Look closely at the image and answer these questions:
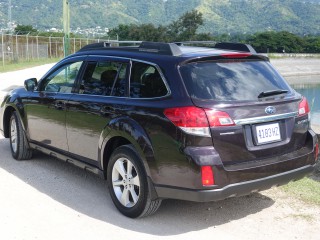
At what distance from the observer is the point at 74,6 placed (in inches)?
6501

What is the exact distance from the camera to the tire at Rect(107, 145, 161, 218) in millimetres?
4719

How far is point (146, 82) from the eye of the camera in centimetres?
488

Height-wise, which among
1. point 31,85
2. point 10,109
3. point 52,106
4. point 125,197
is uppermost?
point 31,85

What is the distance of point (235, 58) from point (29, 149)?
3.52 meters

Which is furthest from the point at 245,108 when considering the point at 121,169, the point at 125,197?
the point at 125,197

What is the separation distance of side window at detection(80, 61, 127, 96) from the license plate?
1.46 metres

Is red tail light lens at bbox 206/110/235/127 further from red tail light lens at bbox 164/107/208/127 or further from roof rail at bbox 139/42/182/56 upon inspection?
roof rail at bbox 139/42/182/56

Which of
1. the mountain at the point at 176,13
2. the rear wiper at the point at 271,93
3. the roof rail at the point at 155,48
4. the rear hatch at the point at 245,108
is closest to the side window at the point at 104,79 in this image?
the roof rail at the point at 155,48

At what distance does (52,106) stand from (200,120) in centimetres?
253

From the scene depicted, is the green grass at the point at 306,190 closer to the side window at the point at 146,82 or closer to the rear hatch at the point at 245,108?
the rear hatch at the point at 245,108

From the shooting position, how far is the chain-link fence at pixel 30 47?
38.5 meters

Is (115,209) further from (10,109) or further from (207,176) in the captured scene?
(10,109)

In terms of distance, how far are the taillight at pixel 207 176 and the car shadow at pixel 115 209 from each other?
0.68 metres

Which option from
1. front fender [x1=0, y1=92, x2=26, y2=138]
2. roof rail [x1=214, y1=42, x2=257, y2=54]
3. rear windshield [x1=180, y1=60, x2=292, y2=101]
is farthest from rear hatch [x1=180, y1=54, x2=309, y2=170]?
front fender [x1=0, y1=92, x2=26, y2=138]
